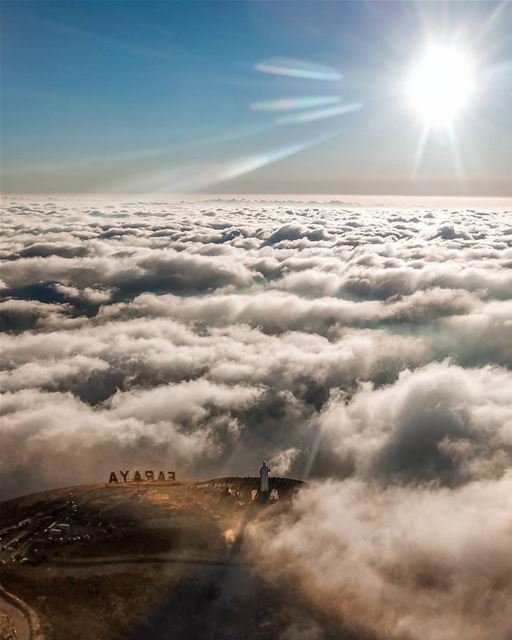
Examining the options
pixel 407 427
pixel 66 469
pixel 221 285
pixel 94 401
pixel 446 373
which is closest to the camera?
pixel 66 469

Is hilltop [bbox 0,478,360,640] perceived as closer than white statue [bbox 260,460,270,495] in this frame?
Yes

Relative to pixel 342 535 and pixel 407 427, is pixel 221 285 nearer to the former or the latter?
pixel 407 427

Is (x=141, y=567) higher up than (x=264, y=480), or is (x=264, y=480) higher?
(x=264, y=480)

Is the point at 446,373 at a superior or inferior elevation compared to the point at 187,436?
superior

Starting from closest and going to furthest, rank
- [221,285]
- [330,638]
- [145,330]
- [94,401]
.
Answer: [330,638], [94,401], [145,330], [221,285]

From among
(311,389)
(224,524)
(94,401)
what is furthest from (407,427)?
(94,401)

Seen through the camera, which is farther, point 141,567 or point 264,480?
point 264,480

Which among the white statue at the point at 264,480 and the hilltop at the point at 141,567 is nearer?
the hilltop at the point at 141,567

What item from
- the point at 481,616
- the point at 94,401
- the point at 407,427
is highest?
the point at 481,616

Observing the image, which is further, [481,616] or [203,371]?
[203,371]
